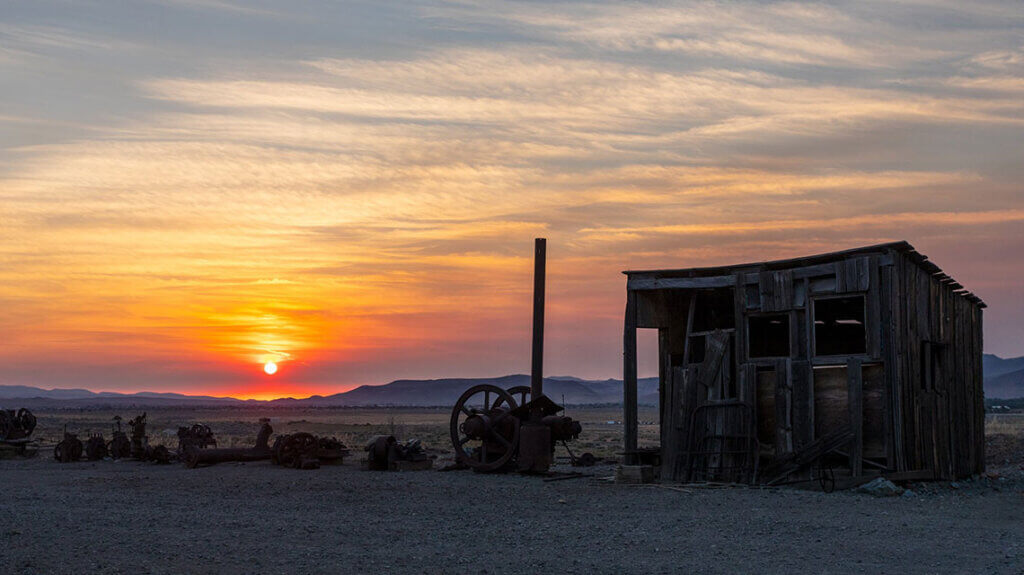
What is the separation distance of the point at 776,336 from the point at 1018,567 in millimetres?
14841

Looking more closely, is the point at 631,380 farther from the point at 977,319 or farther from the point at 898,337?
the point at 977,319

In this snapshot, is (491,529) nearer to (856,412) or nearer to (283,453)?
(856,412)

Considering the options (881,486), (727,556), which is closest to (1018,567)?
(727,556)

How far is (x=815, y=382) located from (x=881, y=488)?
2535 mm

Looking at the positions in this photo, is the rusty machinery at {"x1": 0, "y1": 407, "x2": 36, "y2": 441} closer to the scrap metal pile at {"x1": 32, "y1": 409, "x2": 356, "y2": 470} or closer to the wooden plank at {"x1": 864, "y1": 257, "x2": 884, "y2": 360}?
the scrap metal pile at {"x1": 32, "y1": 409, "x2": 356, "y2": 470}

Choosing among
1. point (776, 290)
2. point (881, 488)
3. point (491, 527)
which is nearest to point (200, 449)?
point (491, 527)

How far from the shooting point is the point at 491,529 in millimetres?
15039

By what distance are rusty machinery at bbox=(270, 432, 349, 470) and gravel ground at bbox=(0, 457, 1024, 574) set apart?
464 centimetres

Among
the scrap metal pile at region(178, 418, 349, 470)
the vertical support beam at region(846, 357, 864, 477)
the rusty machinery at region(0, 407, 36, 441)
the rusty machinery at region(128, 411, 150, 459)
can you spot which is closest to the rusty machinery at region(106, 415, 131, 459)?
the rusty machinery at region(128, 411, 150, 459)

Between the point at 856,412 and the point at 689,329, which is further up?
the point at 689,329

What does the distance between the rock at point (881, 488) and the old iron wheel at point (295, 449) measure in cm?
1439

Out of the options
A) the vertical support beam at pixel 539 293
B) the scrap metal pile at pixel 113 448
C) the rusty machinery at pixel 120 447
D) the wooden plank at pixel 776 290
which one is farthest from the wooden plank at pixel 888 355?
the rusty machinery at pixel 120 447

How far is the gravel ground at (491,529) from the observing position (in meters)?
11.9

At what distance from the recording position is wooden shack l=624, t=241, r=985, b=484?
67.5ft
